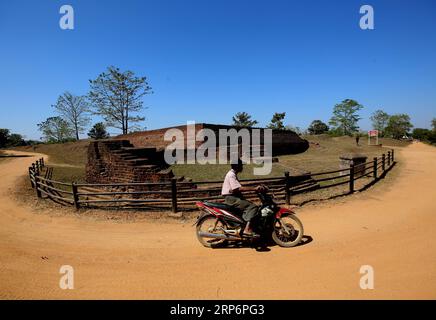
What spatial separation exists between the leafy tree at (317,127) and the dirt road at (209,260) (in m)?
69.6

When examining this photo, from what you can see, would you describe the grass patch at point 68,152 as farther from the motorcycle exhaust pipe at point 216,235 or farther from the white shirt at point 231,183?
the white shirt at point 231,183

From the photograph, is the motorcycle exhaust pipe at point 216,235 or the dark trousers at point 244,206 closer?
the dark trousers at point 244,206

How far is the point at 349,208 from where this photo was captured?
726 cm

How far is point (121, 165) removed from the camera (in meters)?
10.1

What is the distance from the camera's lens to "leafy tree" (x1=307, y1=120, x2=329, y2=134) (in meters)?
71.2

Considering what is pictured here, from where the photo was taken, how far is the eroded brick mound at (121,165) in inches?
367

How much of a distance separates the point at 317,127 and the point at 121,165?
2819 inches

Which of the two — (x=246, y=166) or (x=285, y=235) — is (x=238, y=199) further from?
(x=246, y=166)

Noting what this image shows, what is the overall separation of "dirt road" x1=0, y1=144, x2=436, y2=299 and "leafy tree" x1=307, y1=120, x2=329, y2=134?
6959 centimetres

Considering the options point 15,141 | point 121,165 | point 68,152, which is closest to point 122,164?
point 121,165

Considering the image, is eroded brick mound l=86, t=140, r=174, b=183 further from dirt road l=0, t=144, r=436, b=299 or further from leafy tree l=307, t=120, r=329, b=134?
leafy tree l=307, t=120, r=329, b=134

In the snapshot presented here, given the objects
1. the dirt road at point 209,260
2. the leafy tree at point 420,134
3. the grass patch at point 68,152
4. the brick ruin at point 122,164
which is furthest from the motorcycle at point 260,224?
the leafy tree at point 420,134
